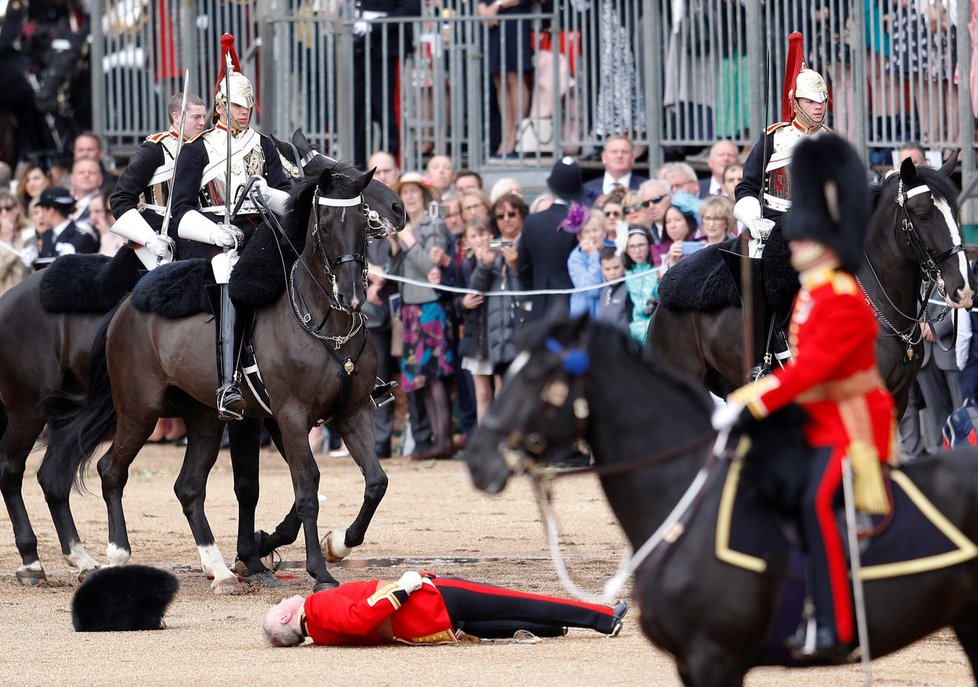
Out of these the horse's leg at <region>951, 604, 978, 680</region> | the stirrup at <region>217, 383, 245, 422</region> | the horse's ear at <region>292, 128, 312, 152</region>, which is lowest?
the horse's leg at <region>951, 604, 978, 680</region>

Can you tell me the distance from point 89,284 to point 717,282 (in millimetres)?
3968

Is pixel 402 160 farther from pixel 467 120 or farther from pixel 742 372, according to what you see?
pixel 742 372

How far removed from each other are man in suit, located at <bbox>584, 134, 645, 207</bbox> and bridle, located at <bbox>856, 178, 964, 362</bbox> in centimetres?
550

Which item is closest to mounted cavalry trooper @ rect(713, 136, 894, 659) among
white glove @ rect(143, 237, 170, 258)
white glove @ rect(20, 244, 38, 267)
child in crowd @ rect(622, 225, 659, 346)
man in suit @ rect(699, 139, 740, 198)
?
white glove @ rect(143, 237, 170, 258)

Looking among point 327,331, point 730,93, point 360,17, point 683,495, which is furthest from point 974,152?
point 683,495

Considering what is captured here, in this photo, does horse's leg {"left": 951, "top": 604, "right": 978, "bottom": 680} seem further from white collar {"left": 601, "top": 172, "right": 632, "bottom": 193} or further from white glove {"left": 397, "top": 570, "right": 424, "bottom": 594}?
white collar {"left": 601, "top": 172, "right": 632, "bottom": 193}

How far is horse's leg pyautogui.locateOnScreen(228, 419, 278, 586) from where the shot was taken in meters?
10.0

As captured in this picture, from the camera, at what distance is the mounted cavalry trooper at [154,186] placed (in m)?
10.4

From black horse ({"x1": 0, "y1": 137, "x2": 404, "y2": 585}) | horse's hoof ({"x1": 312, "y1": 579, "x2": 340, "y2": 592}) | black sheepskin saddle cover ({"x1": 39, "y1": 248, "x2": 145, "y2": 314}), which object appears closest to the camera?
horse's hoof ({"x1": 312, "y1": 579, "x2": 340, "y2": 592})

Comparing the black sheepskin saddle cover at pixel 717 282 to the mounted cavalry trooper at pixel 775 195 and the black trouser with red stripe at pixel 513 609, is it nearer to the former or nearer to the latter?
the mounted cavalry trooper at pixel 775 195

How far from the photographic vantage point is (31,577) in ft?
33.3

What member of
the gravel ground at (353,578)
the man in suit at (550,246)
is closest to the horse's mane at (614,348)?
the gravel ground at (353,578)

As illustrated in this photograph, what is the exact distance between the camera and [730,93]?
51.5 ft

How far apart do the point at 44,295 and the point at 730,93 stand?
23.8 feet
